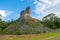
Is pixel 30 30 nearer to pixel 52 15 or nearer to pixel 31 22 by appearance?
pixel 31 22

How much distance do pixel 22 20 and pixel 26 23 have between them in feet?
5.39

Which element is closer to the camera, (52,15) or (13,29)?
(13,29)

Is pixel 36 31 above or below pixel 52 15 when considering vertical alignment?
below

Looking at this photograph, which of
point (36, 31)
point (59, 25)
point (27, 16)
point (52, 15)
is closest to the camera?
point (36, 31)

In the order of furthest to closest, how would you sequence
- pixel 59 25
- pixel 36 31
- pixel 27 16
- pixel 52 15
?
pixel 52 15
pixel 59 25
pixel 27 16
pixel 36 31

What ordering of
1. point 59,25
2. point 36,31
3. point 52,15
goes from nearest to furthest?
point 36,31 → point 59,25 → point 52,15

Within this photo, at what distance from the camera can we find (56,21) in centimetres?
6556

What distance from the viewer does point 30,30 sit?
1887 inches

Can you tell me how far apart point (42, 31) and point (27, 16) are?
262 inches

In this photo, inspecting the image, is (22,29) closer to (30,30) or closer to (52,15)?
(30,30)

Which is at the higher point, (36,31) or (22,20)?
(22,20)

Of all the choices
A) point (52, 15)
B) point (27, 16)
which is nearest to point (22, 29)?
point (27, 16)

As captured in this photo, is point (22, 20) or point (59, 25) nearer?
point (22, 20)

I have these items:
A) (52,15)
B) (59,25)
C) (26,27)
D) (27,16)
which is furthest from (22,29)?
(52,15)
